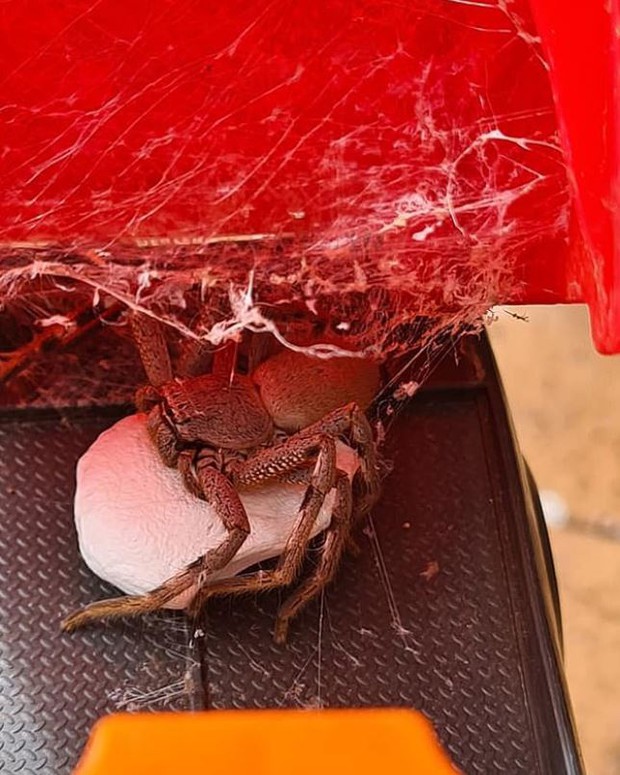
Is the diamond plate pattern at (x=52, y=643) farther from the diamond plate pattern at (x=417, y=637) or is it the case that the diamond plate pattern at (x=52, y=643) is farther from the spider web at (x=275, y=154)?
the spider web at (x=275, y=154)

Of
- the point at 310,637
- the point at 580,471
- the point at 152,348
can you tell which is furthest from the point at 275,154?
the point at 580,471

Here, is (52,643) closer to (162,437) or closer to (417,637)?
(162,437)

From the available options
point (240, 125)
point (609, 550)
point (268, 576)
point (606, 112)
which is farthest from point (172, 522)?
point (609, 550)

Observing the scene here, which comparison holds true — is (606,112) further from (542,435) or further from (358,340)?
(542,435)

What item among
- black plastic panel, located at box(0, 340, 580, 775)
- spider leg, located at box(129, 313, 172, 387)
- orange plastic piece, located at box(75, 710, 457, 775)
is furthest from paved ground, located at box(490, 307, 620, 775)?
orange plastic piece, located at box(75, 710, 457, 775)

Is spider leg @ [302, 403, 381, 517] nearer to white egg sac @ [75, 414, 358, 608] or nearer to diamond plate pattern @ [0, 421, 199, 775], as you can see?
white egg sac @ [75, 414, 358, 608]

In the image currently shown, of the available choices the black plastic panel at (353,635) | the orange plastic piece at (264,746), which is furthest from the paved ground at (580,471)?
the orange plastic piece at (264,746)
